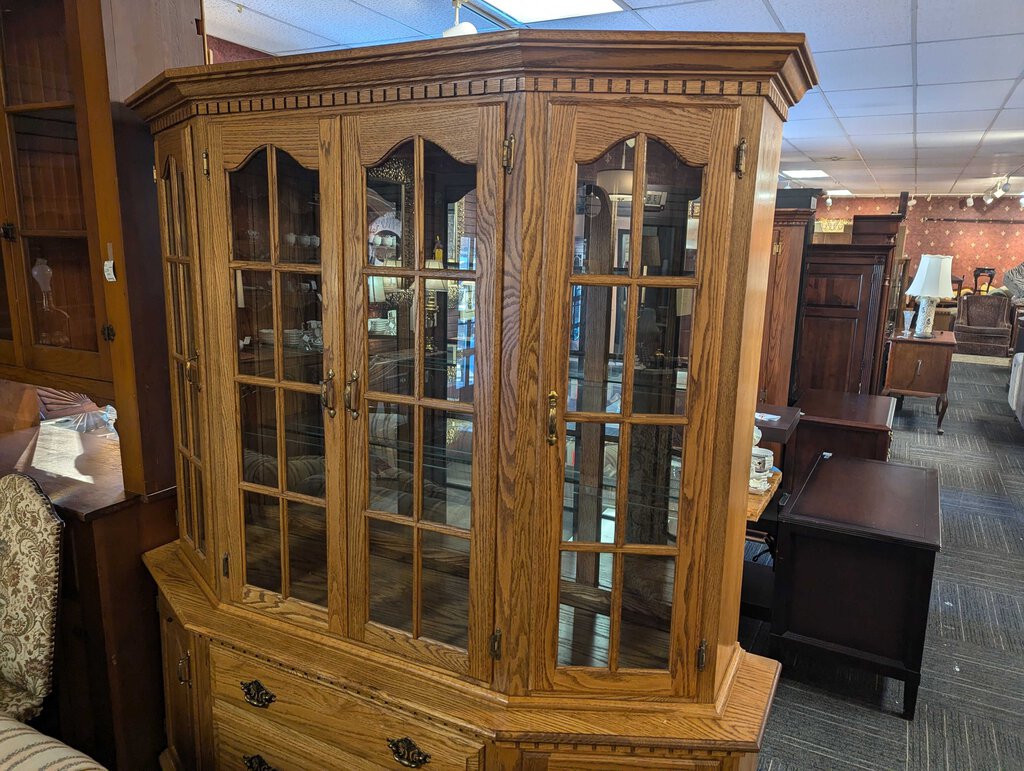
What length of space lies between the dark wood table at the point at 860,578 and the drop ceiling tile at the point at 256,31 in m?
3.32

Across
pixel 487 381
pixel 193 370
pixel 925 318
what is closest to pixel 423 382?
pixel 487 381

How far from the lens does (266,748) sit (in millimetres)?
1699

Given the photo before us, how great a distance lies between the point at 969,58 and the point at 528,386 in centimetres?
390

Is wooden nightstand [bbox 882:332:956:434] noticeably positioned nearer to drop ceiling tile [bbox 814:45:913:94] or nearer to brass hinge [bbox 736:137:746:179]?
drop ceiling tile [bbox 814:45:913:94]

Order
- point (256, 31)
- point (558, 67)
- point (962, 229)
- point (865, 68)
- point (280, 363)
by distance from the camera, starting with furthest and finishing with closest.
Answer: point (962, 229) < point (865, 68) < point (256, 31) < point (280, 363) < point (558, 67)

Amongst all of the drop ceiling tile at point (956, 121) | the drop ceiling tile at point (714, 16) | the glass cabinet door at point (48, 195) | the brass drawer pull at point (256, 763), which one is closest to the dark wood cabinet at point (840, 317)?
the drop ceiling tile at point (714, 16)

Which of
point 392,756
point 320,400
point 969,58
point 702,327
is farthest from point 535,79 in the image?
point 969,58

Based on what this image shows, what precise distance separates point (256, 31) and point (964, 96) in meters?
4.52

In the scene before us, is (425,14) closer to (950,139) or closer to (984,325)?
(950,139)

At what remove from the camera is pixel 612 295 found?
1263 millimetres

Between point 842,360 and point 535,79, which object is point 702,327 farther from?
point 842,360

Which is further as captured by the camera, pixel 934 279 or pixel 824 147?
pixel 824 147

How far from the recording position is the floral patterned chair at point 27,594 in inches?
71.6

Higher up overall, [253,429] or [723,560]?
[253,429]
